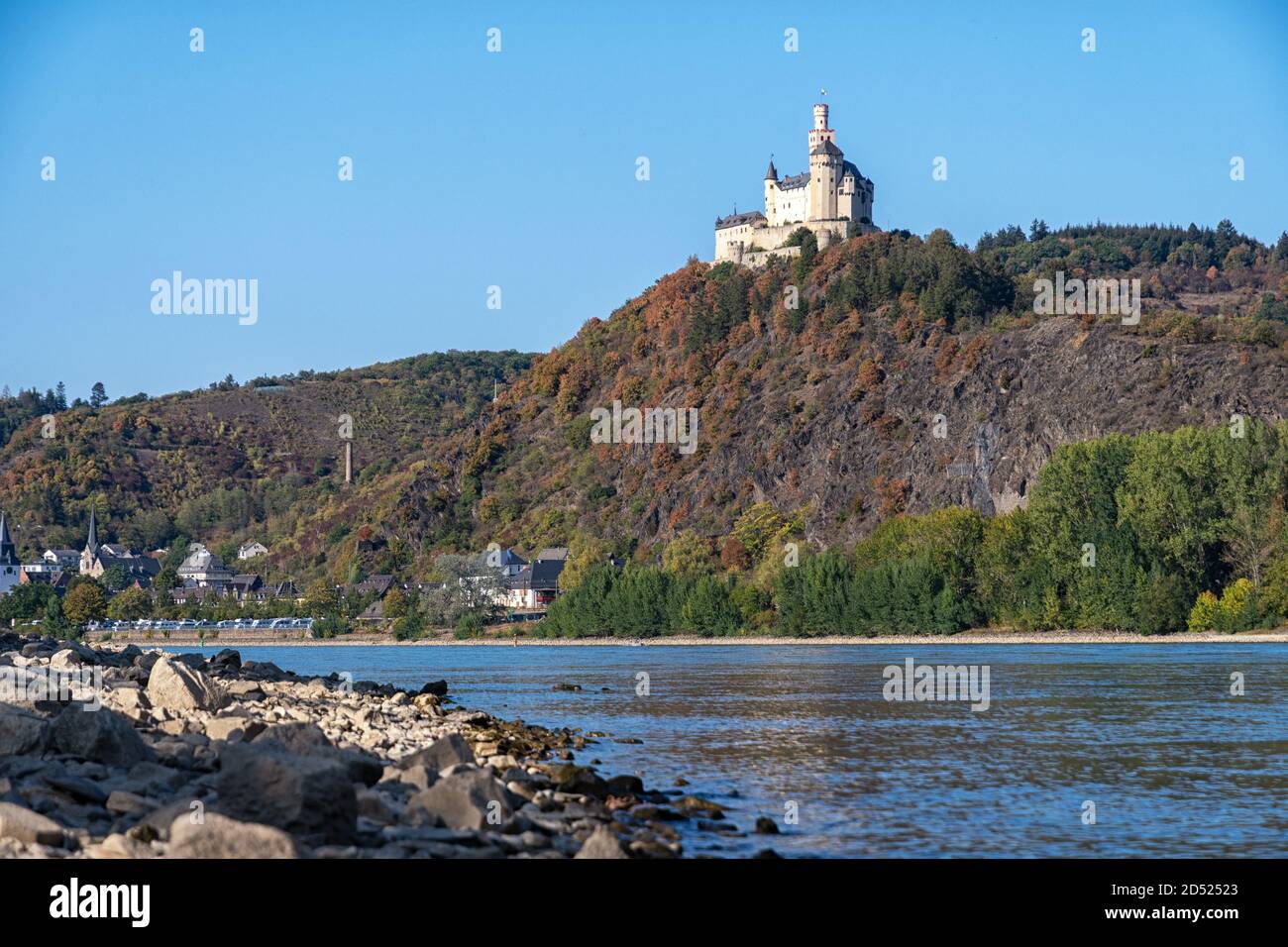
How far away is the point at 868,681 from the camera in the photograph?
207 feet

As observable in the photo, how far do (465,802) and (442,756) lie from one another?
5140 mm

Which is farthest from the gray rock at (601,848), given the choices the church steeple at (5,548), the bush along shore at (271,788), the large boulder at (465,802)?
the church steeple at (5,548)

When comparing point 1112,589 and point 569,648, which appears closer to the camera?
point 1112,589

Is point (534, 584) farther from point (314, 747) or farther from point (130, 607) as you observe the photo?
point (314, 747)

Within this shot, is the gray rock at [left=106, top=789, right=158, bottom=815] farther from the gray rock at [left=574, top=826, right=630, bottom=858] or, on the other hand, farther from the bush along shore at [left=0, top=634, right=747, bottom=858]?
the gray rock at [left=574, top=826, right=630, bottom=858]

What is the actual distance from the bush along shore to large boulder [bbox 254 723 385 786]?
4 cm

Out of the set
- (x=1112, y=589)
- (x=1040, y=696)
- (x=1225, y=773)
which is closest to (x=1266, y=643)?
(x=1112, y=589)

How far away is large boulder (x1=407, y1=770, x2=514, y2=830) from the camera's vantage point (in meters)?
20.1

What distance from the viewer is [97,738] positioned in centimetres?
2291

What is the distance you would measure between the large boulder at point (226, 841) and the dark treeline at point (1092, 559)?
92.6 metres

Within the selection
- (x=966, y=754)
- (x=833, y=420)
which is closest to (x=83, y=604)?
(x=833, y=420)

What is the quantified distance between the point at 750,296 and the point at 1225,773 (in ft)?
518
